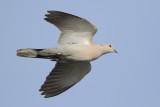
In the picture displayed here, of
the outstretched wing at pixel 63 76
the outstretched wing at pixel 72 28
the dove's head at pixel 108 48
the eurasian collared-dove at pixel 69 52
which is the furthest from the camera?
the outstretched wing at pixel 63 76

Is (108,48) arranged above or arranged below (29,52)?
above

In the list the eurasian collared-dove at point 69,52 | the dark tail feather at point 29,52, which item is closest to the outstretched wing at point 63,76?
the eurasian collared-dove at point 69,52

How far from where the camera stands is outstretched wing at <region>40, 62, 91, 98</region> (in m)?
12.5

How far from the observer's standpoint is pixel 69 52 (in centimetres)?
1175

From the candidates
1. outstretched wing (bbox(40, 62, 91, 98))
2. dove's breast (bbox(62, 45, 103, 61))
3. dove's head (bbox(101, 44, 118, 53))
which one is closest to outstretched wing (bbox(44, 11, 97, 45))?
dove's breast (bbox(62, 45, 103, 61))

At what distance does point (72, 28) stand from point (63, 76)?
67.6 inches

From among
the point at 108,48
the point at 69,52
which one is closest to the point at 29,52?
the point at 69,52

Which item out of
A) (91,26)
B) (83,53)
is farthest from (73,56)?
(91,26)

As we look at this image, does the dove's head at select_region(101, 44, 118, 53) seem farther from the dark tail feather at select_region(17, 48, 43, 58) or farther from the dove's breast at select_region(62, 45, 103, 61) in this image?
the dark tail feather at select_region(17, 48, 43, 58)

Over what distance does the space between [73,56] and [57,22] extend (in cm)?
117

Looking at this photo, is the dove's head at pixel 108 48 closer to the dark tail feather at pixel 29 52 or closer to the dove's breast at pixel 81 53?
the dove's breast at pixel 81 53

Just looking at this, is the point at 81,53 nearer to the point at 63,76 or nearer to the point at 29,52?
the point at 63,76

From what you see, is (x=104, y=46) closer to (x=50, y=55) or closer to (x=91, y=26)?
(x=91, y=26)

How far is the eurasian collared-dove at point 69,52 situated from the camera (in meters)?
11.7
